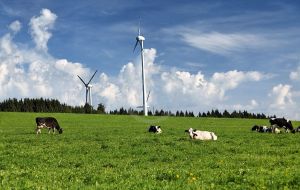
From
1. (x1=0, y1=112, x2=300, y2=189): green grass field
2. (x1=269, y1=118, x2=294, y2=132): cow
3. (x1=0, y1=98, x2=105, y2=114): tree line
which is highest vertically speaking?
(x1=0, y1=98, x2=105, y2=114): tree line

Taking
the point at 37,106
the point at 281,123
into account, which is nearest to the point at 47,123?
the point at 281,123

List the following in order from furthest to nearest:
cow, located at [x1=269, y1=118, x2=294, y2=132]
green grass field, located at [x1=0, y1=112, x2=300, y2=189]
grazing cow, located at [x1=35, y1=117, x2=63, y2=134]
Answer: cow, located at [x1=269, y1=118, x2=294, y2=132]
grazing cow, located at [x1=35, y1=117, x2=63, y2=134]
green grass field, located at [x1=0, y1=112, x2=300, y2=189]

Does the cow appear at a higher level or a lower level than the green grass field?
higher

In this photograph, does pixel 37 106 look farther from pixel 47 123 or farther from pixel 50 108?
pixel 47 123

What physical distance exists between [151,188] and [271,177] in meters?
3.85

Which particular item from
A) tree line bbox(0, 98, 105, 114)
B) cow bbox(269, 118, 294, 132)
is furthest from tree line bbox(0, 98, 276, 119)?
cow bbox(269, 118, 294, 132)

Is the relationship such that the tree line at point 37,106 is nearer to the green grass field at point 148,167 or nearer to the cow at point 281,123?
the cow at point 281,123

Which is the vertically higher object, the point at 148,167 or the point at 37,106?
the point at 37,106

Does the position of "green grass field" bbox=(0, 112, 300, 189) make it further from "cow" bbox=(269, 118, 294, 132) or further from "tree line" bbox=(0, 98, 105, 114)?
"tree line" bbox=(0, 98, 105, 114)

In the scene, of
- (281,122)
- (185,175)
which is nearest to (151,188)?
(185,175)

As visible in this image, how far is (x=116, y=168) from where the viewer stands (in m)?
18.6

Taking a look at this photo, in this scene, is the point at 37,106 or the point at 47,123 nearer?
the point at 47,123

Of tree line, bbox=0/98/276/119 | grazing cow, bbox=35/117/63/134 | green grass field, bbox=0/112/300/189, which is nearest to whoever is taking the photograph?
green grass field, bbox=0/112/300/189

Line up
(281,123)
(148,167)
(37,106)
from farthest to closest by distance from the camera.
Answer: (37,106) → (281,123) → (148,167)
